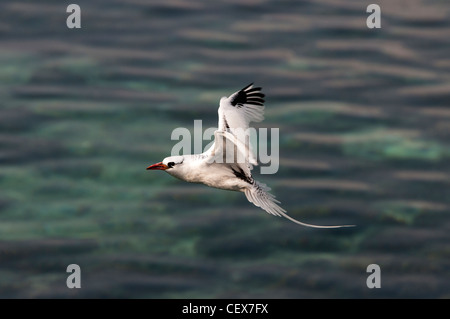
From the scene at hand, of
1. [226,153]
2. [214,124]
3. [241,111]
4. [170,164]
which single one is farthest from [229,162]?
[214,124]

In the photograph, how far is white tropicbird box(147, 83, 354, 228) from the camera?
14953 millimetres

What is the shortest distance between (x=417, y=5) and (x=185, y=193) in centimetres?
1439

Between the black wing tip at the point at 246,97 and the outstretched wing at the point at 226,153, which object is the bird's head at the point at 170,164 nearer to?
the outstretched wing at the point at 226,153

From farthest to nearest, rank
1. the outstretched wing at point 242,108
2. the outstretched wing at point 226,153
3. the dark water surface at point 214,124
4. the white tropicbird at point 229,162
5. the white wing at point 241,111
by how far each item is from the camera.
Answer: the dark water surface at point 214,124 → the outstretched wing at point 242,108 → the white wing at point 241,111 → the white tropicbird at point 229,162 → the outstretched wing at point 226,153

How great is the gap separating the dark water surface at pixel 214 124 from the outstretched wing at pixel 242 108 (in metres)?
7.35

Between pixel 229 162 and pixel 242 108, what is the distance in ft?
4.51

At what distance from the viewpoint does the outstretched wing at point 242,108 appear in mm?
15552

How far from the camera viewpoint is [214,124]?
2639 cm

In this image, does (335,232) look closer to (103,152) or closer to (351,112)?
(351,112)

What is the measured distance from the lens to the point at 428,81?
96.4 feet

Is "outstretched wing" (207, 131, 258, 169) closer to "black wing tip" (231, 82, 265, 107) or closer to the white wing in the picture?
the white wing

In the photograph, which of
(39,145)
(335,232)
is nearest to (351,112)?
(335,232)

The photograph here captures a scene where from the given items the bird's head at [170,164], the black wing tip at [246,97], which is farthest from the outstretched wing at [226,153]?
the black wing tip at [246,97]

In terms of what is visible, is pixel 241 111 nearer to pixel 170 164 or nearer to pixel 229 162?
pixel 229 162
